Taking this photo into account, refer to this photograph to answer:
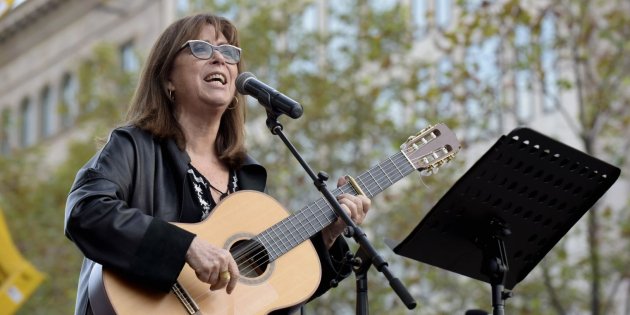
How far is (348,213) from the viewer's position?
18.9ft

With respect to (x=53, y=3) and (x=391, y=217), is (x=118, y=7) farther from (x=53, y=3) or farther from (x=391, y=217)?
(x=391, y=217)

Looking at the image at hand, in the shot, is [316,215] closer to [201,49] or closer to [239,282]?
[239,282]

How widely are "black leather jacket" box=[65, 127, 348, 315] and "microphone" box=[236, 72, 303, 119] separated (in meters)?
A: 0.43

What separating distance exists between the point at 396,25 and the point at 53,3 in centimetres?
3347

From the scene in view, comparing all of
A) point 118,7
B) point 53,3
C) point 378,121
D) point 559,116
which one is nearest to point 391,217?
point 378,121

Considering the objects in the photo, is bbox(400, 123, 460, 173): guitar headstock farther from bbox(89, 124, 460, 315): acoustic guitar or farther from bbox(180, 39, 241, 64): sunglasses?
bbox(180, 39, 241, 64): sunglasses

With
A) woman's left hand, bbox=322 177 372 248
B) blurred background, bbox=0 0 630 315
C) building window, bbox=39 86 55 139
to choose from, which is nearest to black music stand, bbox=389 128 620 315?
woman's left hand, bbox=322 177 372 248

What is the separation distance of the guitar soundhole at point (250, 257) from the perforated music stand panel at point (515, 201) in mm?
663

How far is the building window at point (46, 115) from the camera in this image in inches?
2016

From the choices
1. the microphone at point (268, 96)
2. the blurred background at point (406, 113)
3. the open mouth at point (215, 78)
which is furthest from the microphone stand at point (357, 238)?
the blurred background at point (406, 113)

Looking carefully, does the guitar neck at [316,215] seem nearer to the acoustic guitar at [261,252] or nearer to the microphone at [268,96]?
the acoustic guitar at [261,252]

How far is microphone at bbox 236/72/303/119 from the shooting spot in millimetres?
5648

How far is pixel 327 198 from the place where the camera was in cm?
565

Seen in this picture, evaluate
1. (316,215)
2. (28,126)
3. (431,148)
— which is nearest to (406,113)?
(431,148)
